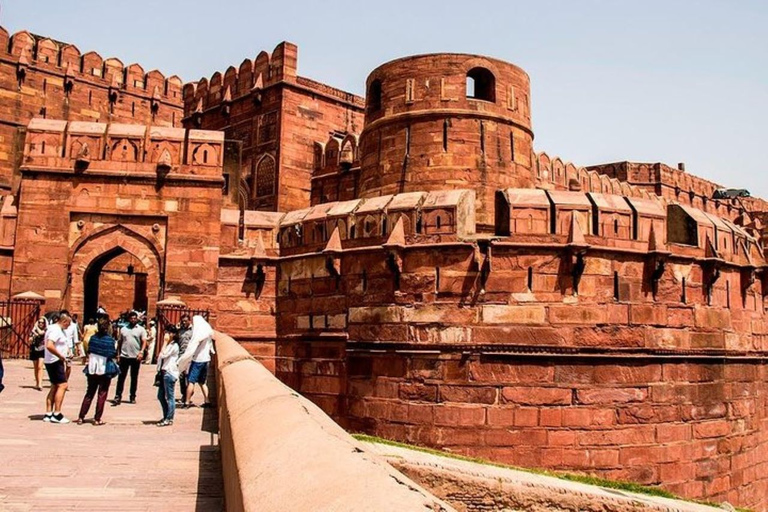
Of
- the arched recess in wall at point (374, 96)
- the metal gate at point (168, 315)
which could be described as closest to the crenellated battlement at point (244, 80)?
the arched recess in wall at point (374, 96)

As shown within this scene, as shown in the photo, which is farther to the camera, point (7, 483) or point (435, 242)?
point (435, 242)

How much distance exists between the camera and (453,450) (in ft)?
34.1

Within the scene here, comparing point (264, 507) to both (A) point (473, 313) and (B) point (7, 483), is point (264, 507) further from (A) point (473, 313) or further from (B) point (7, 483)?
(A) point (473, 313)

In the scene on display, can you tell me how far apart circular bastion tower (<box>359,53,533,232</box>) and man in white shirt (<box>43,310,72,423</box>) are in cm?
822

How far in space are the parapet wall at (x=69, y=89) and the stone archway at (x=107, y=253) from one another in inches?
457

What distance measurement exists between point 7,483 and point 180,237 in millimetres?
10240

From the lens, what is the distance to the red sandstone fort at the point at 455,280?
418 inches

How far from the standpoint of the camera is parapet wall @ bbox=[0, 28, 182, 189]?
25.3 metres

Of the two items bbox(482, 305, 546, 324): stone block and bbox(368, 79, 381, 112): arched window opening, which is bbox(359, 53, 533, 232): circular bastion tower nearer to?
bbox(368, 79, 381, 112): arched window opening

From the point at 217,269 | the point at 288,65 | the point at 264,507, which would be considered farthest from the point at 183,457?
the point at 288,65

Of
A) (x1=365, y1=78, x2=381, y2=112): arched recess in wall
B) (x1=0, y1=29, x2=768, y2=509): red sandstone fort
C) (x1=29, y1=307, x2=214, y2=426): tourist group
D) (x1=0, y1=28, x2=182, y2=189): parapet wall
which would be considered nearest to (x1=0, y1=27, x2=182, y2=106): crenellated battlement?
(x1=0, y1=28, x2=182, y2=189): parapet wall

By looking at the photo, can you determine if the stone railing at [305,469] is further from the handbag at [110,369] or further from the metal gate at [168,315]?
the metal gate at [168,315]

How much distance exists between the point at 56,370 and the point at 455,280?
563 centimetres

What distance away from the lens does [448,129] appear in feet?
47.9
